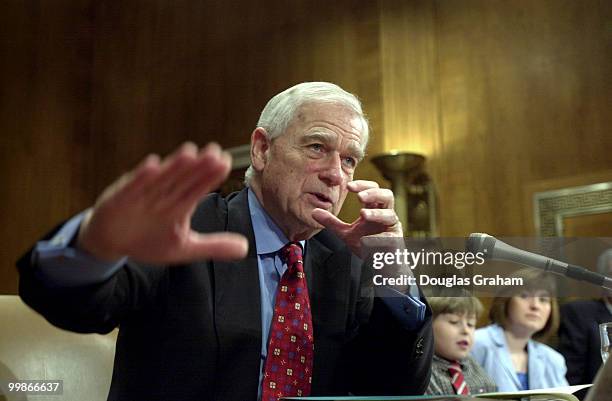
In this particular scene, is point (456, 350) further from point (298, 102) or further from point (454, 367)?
point (298, 102)

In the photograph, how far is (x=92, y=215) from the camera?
0.82 m

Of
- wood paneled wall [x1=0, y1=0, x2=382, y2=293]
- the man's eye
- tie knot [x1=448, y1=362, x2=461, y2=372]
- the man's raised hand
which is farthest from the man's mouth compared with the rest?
wood paneled wall [x1=0, y1=0, x2=382, y2=293]

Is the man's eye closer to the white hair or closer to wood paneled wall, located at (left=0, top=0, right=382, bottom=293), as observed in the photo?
the white hair

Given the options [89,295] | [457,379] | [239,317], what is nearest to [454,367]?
[457,379]

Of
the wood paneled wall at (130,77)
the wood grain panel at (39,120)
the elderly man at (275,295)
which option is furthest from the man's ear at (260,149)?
the wood grain panel at (39,120)

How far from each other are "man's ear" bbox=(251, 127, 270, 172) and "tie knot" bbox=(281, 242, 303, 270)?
225mm

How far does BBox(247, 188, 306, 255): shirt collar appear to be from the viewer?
1542 millimetres

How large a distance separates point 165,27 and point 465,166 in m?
2.62

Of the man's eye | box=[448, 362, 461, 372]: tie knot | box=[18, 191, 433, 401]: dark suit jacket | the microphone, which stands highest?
the man's eye

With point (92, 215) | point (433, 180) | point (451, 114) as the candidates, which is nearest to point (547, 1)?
point (451, 114)

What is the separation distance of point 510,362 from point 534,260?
5.38 ft

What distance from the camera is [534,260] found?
1243 millimetres

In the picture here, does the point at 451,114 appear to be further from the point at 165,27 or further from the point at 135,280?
the point at 135,280

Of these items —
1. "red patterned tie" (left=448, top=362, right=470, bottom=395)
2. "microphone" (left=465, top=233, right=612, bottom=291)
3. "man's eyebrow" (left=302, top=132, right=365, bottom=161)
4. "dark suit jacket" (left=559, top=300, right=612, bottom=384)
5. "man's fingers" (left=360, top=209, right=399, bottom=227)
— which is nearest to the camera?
"microphone" (left=465, top=233, right=612, bottom=291)
